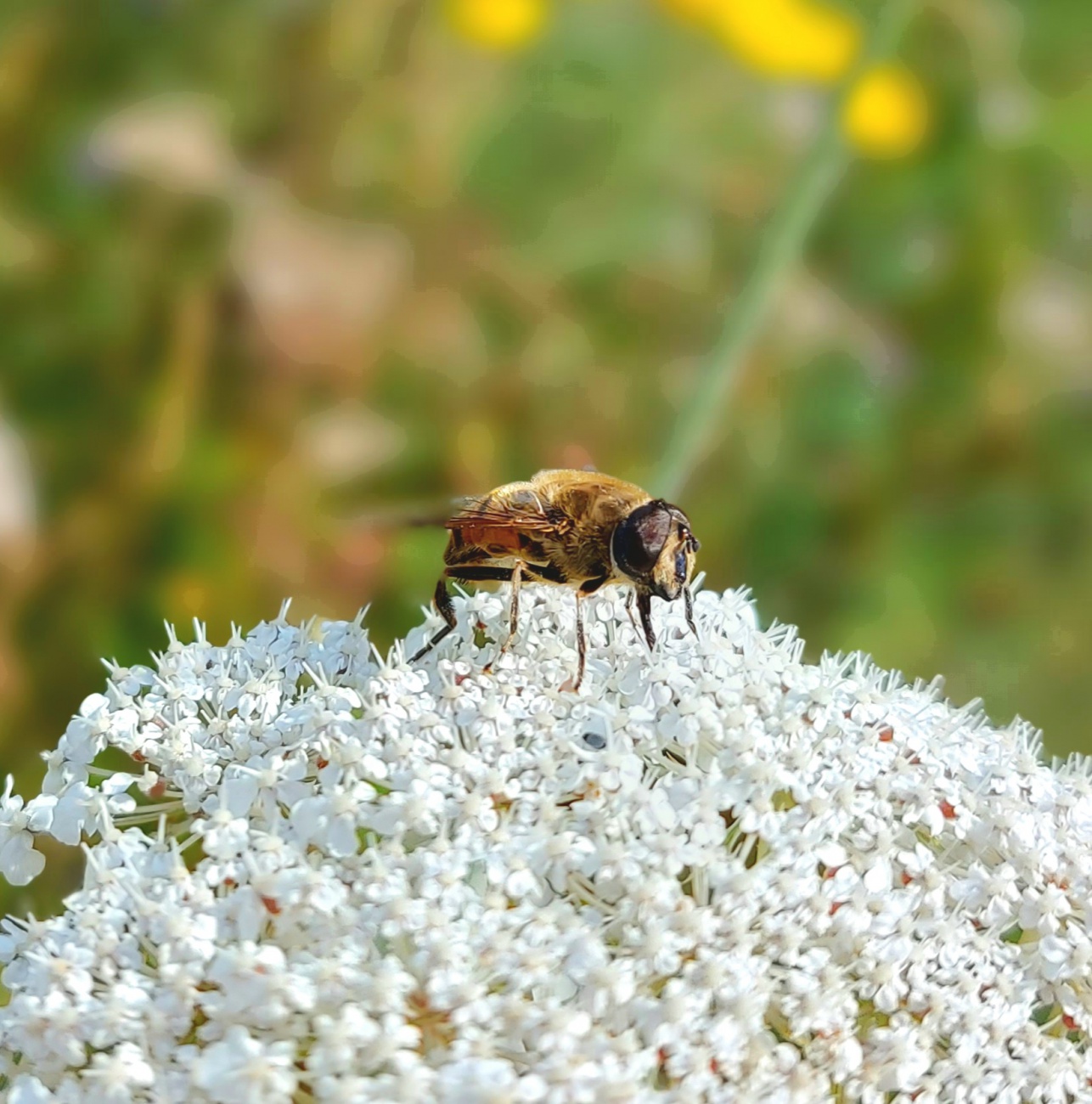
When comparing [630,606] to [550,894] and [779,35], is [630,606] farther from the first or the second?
[779,35]

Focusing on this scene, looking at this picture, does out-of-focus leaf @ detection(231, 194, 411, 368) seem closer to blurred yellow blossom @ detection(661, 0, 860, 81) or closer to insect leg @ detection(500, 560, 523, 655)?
blurred yellow blossom @ detection(661, 0, 860, 81)

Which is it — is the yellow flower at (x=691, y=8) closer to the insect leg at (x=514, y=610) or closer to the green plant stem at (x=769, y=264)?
the green plant stem at (x=769, y=264)

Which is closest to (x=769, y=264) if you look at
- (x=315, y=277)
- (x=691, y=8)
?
(x=315, y=277)

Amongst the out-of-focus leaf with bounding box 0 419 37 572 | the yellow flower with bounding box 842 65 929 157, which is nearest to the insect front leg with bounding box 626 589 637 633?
the out-of-focus leaf with bounding box 0 419 37 572

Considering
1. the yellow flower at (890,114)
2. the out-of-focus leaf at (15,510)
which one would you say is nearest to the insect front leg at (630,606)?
the out-of-focus leaf at (15,510)

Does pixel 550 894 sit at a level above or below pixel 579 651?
below
